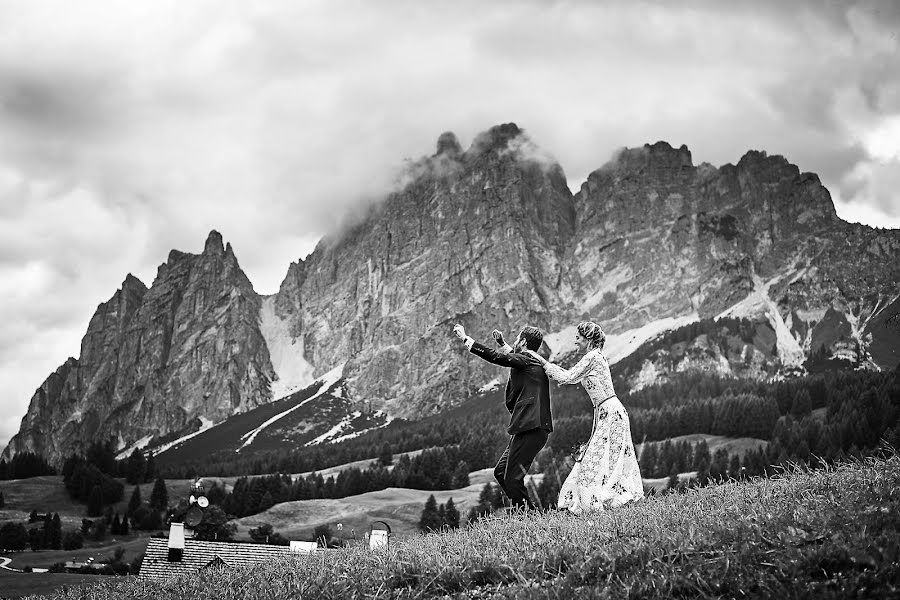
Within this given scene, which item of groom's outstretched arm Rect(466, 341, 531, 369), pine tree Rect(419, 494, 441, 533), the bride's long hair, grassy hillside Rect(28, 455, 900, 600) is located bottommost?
pine tree Rect(419, 494, 441, 533)

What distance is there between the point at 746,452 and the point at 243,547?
179748 millimetres

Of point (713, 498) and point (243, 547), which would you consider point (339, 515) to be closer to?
point (243, 547)

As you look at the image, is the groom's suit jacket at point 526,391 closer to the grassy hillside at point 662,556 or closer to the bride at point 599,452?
the bride at point 599,452

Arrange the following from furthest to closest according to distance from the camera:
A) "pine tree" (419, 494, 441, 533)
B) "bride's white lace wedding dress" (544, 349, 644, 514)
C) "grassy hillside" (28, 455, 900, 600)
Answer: "pine tree" (419, 494, 441, 533) < "bride's white lace wedding dress" (544, 349, 644, 514) < "grassy hillside" (28, 455, 900, 600)

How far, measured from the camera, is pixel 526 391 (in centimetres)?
1934

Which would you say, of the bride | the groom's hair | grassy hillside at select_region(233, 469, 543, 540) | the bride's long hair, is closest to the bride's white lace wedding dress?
the bride

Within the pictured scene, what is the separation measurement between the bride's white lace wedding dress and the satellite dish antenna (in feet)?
52.9

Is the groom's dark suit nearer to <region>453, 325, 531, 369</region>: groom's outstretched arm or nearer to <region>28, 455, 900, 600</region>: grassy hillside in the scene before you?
<region>453, 325, 531, 369</region>: groom's outstretched arm

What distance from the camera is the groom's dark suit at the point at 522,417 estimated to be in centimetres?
1873

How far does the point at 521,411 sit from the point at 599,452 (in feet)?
5.89

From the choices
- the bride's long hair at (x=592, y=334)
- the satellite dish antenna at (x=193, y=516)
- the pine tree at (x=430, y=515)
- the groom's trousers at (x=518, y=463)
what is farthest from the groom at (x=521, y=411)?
the pine tree at (x=430, y=515)

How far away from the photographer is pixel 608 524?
13.1m

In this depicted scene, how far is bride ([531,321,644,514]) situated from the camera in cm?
1836

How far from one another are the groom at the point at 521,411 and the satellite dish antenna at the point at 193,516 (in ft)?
49.7
